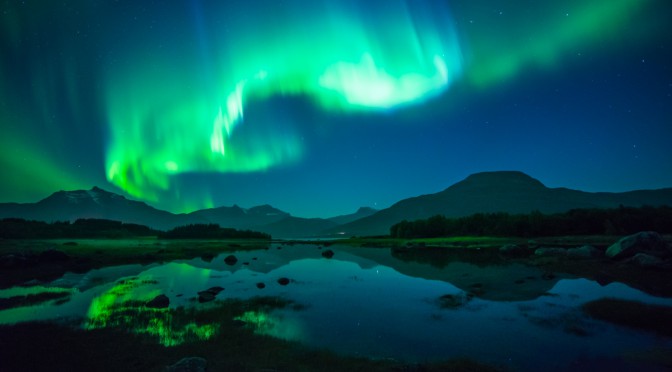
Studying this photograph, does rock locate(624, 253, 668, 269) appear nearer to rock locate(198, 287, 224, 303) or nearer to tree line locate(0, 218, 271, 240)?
rock locate(198, 287, 224, 303)

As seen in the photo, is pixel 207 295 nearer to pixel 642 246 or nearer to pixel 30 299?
pixel 30 299

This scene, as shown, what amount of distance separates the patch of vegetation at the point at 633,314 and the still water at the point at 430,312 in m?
1.03

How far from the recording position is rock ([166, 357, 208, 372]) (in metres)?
11.6

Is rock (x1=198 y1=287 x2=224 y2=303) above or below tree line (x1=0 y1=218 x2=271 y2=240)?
below

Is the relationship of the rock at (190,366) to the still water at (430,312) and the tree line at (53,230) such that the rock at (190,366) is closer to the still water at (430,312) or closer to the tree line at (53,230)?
the still water at (430,312)

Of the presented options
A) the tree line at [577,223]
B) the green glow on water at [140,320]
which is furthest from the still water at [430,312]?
the tree line at [577,223]

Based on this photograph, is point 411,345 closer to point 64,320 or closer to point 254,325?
point 254,325

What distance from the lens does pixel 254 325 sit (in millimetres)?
19156

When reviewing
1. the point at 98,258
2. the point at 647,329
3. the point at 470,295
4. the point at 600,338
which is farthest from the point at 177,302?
the point at 98,258

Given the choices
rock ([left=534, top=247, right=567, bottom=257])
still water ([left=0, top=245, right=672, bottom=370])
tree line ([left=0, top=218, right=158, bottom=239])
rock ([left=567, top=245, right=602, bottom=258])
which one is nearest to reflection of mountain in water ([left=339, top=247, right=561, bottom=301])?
still water ([left=0, top=245, right=672, bottom=370])

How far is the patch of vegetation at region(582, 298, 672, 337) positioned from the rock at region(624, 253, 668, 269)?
18.7 metres

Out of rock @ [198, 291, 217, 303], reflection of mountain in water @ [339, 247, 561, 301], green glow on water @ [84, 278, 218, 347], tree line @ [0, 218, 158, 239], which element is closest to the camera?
green glow on water @ [84, 278, 218, 347]

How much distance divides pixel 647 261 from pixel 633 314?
24.2 metres

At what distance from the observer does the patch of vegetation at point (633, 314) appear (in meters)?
17.5
